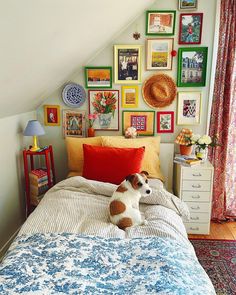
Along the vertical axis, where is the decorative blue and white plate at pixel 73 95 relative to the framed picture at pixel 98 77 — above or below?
below

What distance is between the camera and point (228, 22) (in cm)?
245

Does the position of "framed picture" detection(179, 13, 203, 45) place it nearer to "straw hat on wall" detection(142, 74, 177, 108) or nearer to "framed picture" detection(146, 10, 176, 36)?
"framed picture" detection(146, 10, 176, 36)

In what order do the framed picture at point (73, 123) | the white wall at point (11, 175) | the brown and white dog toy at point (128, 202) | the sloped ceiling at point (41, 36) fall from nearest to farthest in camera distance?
the sloped ceiling at point (41, 36) < the brown and white dog toy at point (128, 202) < the white wall at point (11, 175) < the framed picture at point (73, 123)

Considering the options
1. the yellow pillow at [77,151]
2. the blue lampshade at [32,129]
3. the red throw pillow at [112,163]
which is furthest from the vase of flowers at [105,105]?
the blue lampshade at [32,129]

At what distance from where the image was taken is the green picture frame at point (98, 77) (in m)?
2.71

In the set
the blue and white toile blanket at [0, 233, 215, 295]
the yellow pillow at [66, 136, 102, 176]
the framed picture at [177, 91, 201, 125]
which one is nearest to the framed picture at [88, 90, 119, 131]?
the yellow pillow at [66, 136, 102, 176]

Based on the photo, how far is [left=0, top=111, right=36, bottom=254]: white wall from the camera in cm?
216

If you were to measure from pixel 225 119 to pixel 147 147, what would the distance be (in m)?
0.87

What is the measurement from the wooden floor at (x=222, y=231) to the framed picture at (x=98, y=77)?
183 cm

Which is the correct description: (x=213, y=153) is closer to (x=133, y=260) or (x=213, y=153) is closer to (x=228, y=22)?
(x=228, y=22)

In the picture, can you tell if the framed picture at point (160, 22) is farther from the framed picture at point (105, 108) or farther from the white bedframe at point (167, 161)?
the white bedframe at point (167, 161)

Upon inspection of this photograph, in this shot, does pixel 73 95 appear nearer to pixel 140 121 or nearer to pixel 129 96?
pixel 129 96

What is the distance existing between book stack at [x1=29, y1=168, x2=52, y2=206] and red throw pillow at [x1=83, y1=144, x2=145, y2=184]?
447 mm

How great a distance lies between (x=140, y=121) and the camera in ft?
9.15
